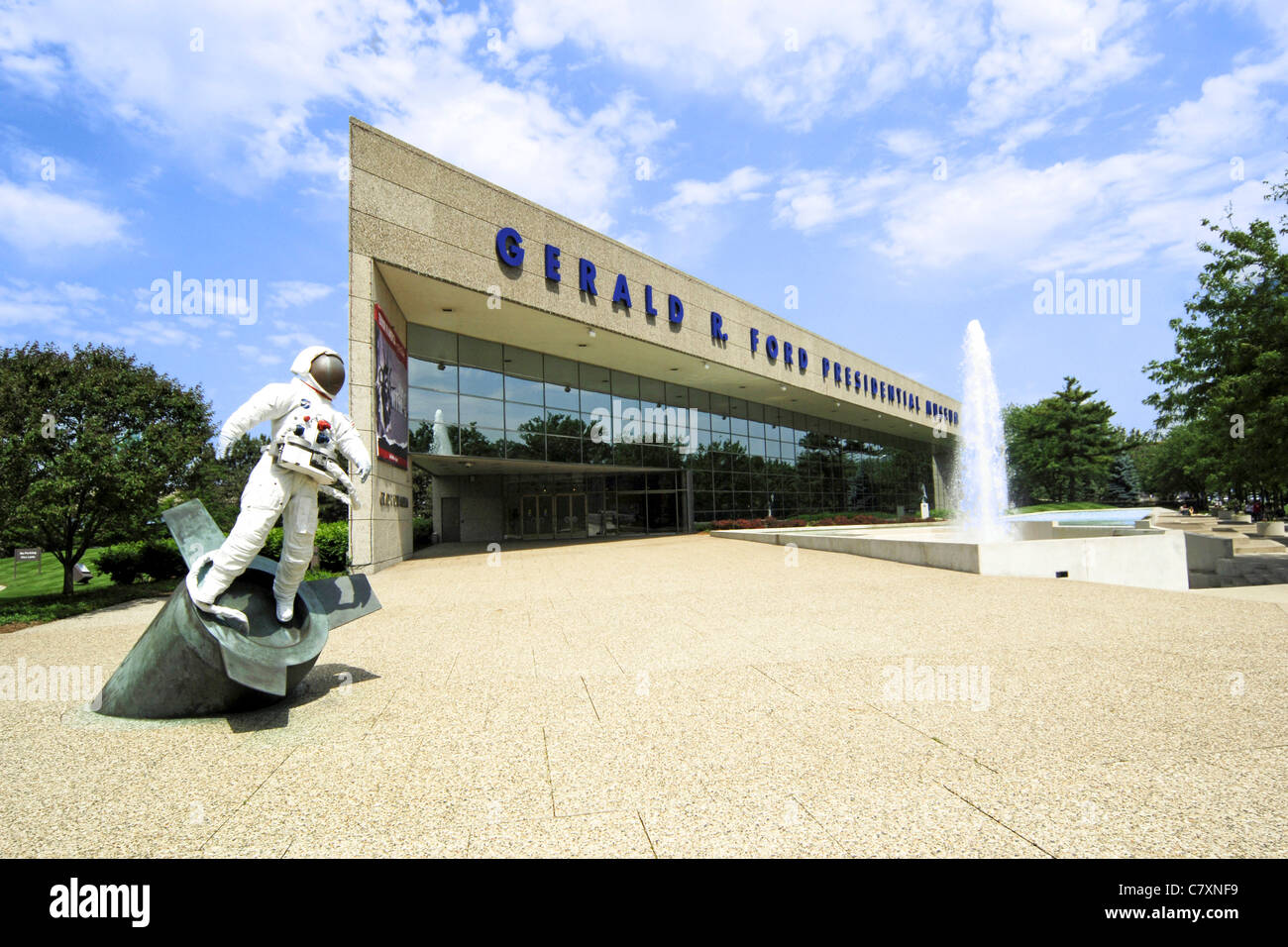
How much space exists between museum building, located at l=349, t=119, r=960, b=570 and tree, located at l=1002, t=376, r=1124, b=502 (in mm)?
25945

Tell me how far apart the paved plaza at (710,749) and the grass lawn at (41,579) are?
45.9 ft

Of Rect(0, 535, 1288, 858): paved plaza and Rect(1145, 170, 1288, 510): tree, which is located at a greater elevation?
Rect(1145, 170, 1288, 510): tree

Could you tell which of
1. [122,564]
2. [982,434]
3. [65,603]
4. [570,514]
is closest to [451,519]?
[570,514]

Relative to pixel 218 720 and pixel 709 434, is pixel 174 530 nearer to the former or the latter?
pixel 218 720

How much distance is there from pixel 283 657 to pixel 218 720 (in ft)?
2.63

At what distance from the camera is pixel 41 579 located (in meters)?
23.2

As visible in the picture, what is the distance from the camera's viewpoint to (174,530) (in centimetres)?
490

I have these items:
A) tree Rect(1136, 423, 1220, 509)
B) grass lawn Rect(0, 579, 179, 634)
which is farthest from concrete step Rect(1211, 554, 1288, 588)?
tree Rect(1136, 423, 1220, 509)

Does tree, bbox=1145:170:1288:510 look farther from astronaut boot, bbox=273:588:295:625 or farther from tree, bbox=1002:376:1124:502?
tree, bbox=1002:376:1124:502

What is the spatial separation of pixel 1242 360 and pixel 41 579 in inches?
1536

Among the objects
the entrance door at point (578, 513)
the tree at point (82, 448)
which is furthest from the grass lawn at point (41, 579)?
the entrance door at point (578, 513)

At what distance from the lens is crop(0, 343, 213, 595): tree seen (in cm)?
1132

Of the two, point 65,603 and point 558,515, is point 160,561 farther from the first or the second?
point 558,515

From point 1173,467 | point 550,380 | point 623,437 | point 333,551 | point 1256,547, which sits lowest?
point 1256,547
